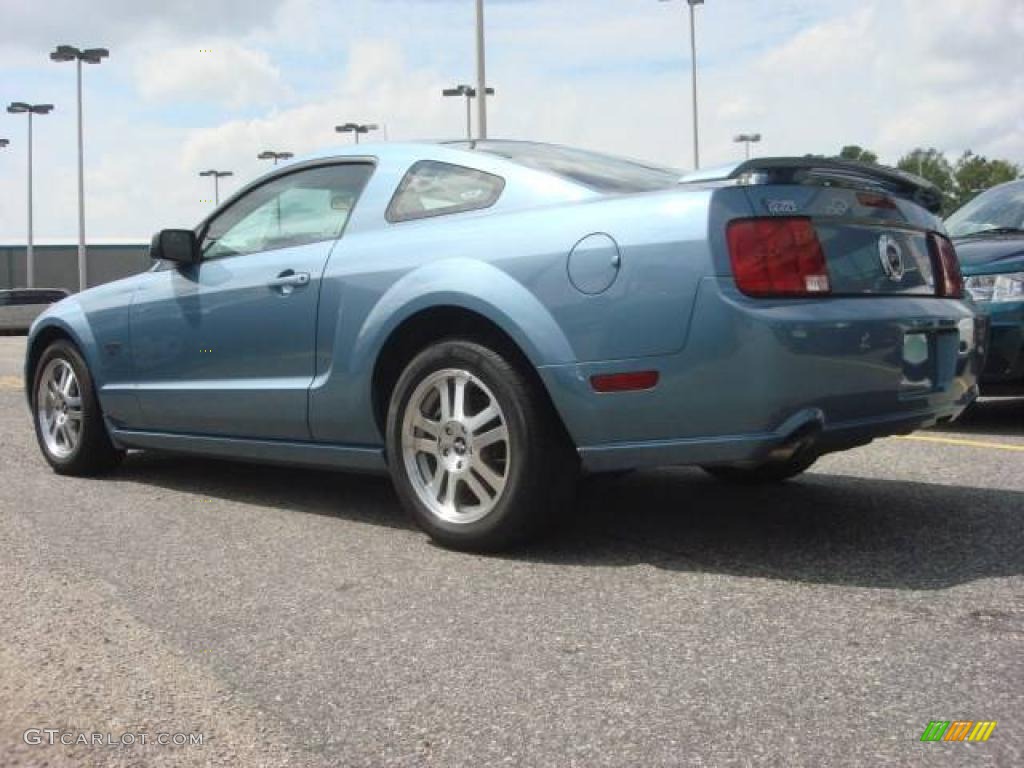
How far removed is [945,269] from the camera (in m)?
4.11

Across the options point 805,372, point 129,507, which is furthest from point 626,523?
point 129,507

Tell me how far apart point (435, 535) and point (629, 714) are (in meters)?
1.58

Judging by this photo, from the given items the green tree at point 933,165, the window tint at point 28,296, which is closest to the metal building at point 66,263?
the window tint at point 28,296

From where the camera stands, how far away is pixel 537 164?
4082mm

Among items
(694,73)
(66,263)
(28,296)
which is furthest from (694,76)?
(66,263)

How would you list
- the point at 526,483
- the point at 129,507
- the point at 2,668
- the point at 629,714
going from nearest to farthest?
the point at 629,714 → the point at 2,668 → the point at 526,483 → the point at 129,507

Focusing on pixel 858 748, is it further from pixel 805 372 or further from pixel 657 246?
pixel 657 246

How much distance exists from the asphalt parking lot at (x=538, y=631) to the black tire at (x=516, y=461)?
0.11 m

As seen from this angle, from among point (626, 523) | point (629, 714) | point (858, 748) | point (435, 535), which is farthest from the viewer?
point (626, 523)

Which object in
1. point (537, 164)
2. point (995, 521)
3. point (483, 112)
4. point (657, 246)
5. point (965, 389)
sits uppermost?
point (483, 112)

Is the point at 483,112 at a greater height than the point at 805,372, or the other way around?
the point at 483,112

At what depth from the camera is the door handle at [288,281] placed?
14.6 feet

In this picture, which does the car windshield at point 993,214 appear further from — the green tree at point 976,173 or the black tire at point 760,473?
the green tree at point 976,173

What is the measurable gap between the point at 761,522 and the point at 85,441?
137 inches
